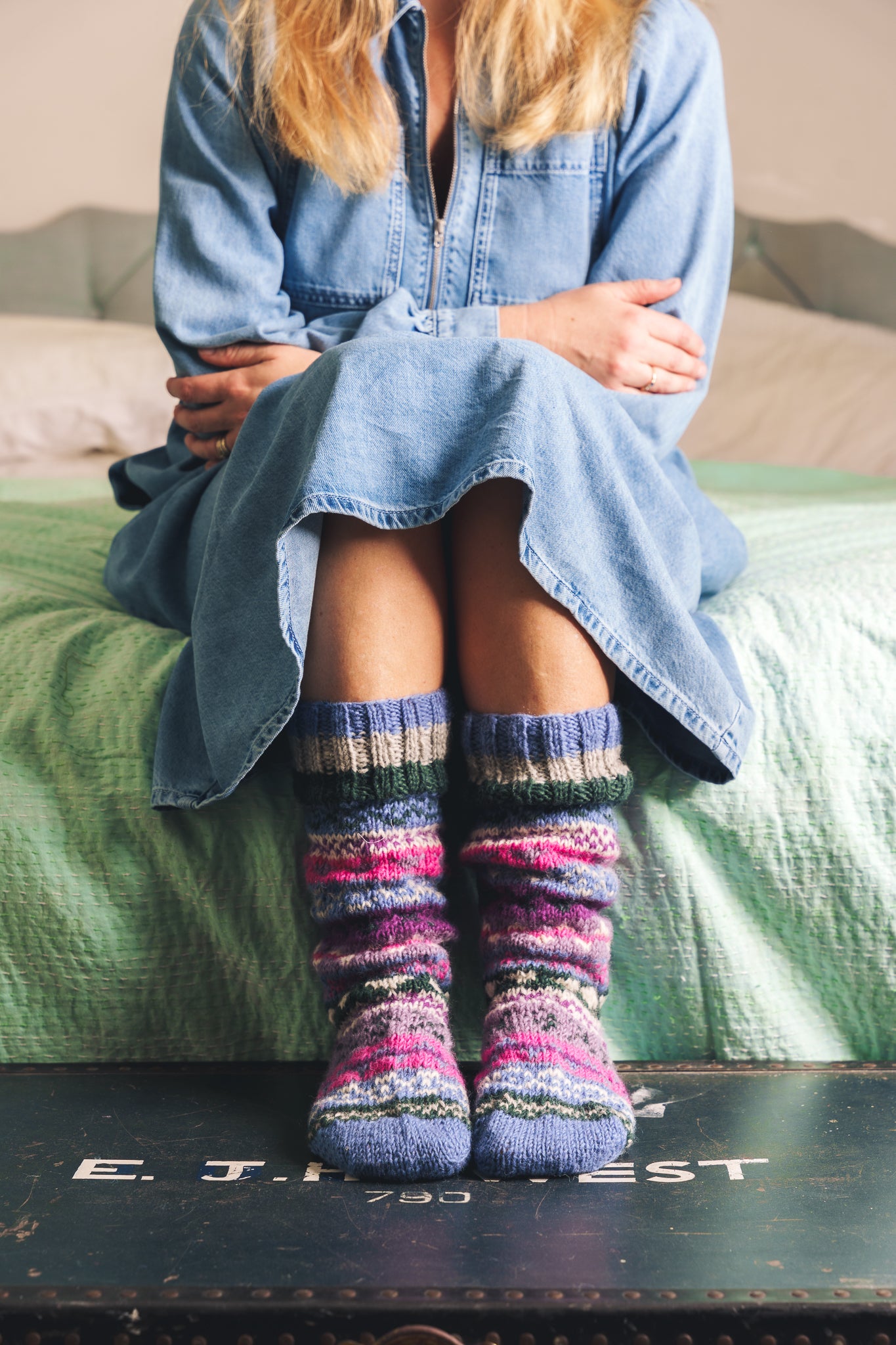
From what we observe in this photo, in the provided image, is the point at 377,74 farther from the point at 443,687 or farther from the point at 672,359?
the point at 443,687

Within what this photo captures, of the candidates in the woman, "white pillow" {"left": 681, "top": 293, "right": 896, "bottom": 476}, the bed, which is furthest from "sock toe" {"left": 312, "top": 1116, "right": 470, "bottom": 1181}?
"white pillow" {"left": 681, "top": 293, "right": 896, "bottom": 476}

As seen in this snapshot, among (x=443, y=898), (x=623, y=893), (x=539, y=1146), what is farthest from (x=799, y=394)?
(x=539, y=1146)

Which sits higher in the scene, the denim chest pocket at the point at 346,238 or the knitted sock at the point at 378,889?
the denim chest pocket at the point at 346,238

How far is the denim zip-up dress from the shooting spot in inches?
25.0

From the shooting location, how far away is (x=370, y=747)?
64cm

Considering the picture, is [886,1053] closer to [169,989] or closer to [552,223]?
[169,989]

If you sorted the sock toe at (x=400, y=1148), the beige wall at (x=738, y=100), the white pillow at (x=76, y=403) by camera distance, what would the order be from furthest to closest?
the beige wall at (x=738, y=100), the white pillow at (x=76, y=403), the sock toe at (x=400, y=1148)

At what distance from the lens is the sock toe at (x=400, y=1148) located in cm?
56

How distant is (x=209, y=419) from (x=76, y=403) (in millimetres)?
986

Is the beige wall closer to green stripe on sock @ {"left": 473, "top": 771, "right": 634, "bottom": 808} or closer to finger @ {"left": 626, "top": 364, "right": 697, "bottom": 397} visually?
finger @ {"left": 626, "top": 364, "right": 697, "bottom": 397}

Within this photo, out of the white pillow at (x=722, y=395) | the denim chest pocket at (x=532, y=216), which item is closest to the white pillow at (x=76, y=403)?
the white pillow at (x=722, y=395)

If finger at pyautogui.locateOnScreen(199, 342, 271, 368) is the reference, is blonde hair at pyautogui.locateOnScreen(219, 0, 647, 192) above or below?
above

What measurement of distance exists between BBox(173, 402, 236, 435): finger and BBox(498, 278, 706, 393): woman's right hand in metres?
0.23

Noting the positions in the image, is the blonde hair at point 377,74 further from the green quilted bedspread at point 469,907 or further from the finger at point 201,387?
the green quilted bedspread at point 469,907
